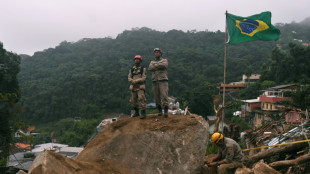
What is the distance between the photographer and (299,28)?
131 metres

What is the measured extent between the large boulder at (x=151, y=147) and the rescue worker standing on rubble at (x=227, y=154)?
2.43ft

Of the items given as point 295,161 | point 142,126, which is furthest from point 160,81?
point 295,161

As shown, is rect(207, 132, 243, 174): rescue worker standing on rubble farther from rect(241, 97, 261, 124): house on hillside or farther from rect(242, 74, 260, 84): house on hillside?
rect(242, 74, 260, 84): house on hillside

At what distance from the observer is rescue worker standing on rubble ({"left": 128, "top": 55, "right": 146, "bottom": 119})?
9.52 m

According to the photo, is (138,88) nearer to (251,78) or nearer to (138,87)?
(138,87)

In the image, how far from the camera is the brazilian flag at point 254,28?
12.2 m

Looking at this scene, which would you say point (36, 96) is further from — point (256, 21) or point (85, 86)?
point (256, 21)

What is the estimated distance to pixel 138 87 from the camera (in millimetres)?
9609

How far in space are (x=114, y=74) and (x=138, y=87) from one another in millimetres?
67197

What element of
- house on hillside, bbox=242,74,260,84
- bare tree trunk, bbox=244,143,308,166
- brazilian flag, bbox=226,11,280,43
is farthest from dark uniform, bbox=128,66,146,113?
house on hillside, bbox=242,74,260,84

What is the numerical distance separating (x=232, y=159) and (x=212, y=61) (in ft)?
270

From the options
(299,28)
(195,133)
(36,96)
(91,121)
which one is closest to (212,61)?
(91,121)

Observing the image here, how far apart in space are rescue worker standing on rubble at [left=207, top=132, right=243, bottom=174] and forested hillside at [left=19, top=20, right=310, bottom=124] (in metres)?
41.1

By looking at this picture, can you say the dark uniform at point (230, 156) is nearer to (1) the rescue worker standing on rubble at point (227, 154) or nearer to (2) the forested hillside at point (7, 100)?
(1) the rescue worker standing on rubble at point (227, 154)
